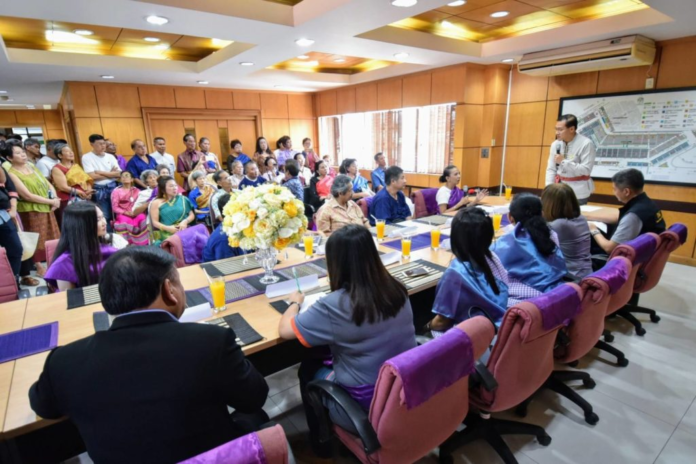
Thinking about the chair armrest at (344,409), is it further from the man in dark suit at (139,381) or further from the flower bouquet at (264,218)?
the flower bouquet at (264,218)

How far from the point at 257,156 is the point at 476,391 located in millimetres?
6212

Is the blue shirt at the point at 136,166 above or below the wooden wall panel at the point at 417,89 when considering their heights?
below

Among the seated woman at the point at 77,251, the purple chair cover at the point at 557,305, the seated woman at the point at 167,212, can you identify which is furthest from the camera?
the seated woman at the point at 167,212

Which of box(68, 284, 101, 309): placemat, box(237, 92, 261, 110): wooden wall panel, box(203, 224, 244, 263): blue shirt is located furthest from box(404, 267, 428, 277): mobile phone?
box(237, 92, 261, 110): wooden wall panel

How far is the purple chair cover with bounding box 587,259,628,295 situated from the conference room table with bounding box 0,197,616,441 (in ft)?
2.66

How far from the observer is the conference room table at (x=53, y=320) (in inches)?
45.6

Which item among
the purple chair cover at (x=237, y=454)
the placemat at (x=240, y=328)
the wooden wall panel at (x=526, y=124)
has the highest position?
the wooden wall panel at (x=526, y=124)

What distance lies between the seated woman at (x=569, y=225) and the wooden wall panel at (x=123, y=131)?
6.98 metres

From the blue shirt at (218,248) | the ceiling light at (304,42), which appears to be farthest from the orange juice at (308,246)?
the ceiling light at (304,42)

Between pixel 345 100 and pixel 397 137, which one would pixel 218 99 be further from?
pixel 397 137

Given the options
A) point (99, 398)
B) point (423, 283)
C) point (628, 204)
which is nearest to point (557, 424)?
point (423, 283)

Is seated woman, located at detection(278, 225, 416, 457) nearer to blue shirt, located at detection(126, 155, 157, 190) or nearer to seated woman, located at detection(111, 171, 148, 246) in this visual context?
seated woman, located at detection(111, 171, 148, 246)

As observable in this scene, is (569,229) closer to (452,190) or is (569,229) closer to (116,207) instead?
(452,190)

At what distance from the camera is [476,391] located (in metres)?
1.65
